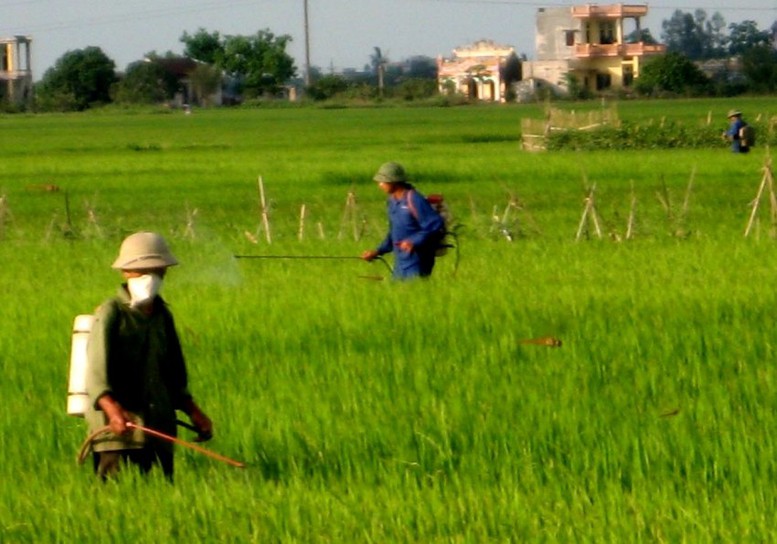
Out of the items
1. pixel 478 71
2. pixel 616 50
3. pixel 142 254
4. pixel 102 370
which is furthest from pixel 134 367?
pixel 478 71

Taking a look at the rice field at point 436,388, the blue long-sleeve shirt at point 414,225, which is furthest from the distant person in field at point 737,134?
the blue long-sleeve shirt at point 414,225

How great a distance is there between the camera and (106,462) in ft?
18.4

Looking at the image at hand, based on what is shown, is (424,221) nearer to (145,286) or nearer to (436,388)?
(436,388)

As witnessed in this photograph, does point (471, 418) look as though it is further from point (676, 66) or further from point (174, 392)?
point (676, 66)

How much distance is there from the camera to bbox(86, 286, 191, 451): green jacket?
5297mm

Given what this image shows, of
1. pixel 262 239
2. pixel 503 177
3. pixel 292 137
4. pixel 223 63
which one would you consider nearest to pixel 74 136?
pixel 292 137

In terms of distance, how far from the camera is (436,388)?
7.58 m

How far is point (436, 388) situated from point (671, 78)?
83.7 metres

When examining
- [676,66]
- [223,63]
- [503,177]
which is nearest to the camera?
[503,177]

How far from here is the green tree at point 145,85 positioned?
340 ft

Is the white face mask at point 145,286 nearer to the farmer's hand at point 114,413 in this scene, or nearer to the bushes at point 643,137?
the farmer's hand at point 114,413

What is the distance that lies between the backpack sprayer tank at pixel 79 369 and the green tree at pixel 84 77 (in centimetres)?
10016

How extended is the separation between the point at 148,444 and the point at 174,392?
0.19m

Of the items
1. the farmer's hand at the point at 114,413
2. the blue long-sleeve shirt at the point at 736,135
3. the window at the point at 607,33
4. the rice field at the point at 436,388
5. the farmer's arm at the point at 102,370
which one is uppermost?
the window at the point at 607,33
